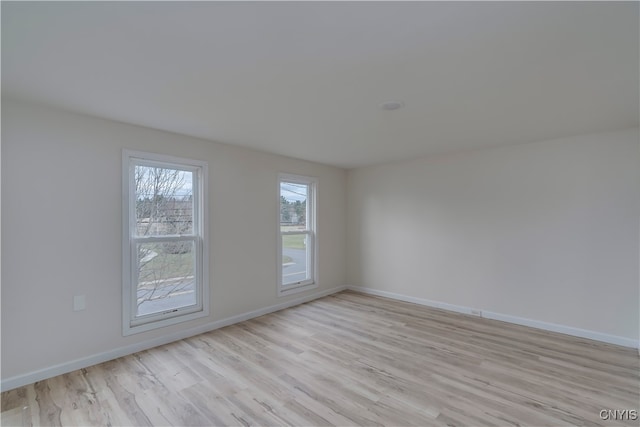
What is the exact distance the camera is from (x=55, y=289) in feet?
8.43

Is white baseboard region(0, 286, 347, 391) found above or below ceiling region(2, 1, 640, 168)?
below

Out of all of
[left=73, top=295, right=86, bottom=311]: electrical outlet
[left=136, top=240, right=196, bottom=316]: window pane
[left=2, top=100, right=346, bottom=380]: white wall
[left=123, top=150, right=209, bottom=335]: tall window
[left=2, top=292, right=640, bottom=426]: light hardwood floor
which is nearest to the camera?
[left=2, top=292, right=640, bottom=426]: light hardwood floor

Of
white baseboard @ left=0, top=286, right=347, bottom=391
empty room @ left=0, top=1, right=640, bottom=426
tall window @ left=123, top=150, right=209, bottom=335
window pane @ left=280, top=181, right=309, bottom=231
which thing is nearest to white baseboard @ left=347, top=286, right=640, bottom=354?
empty room @ left=0, top=1, right=640, bottom=426

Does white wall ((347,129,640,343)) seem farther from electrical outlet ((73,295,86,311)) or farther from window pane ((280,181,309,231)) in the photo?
electrical outlet ((73,295,86,311))

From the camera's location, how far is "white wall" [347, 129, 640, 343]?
126 inches

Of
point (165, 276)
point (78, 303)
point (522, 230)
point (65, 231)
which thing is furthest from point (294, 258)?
point (522, 230)

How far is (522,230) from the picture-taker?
3.76 meters

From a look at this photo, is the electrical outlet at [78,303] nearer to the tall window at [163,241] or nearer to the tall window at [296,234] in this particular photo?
the tall window at [163,241]

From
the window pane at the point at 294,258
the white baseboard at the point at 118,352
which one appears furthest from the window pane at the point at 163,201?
the window pane at the point at 294,258

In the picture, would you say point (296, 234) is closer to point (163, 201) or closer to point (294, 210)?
point (294, 210)

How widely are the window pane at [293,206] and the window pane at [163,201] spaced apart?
1430 mm

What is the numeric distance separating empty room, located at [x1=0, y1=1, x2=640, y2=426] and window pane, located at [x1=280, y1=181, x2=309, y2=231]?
0.06m

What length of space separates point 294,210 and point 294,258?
0.78 m

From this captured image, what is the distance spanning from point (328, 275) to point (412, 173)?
2.25 m
